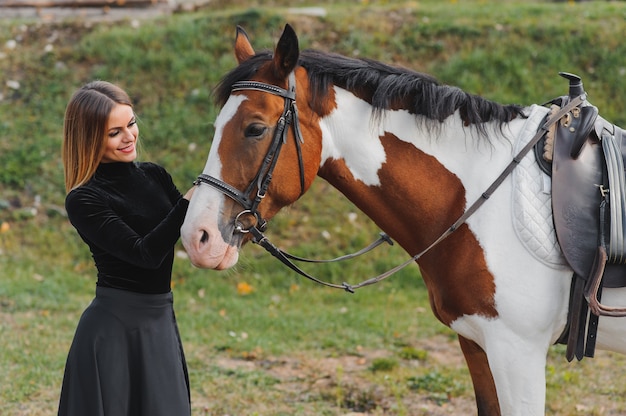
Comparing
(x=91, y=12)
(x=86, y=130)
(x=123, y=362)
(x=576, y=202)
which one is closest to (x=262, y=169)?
(x=86, y=130)

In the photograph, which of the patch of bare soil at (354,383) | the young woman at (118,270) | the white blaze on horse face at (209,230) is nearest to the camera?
the white blaze on horse face at (209,230)

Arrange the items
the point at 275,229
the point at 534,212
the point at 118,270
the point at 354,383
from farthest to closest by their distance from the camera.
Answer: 1. the point at 275,229
2. the point at 354,383
3. the point at 118,270
4. the point at 534,212

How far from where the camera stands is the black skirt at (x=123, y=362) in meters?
2.66

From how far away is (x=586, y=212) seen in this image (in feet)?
8.50

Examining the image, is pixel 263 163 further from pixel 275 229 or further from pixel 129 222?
pixel 275 229

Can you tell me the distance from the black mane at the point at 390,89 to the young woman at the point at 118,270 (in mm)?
438

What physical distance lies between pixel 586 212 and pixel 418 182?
60cm

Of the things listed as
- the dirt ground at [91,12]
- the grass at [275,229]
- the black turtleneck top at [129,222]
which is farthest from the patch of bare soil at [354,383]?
the dirt ground at [91,12]

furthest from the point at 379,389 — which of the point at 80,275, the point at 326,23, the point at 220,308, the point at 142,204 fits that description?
the point at 326,23

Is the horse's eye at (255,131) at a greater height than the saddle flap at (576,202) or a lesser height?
greater

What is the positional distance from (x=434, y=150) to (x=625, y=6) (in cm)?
706

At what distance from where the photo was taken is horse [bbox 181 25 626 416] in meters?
2.59

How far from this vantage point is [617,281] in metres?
2.59

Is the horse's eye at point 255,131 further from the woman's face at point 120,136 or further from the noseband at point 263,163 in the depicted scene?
the woman's face at point 120,136
